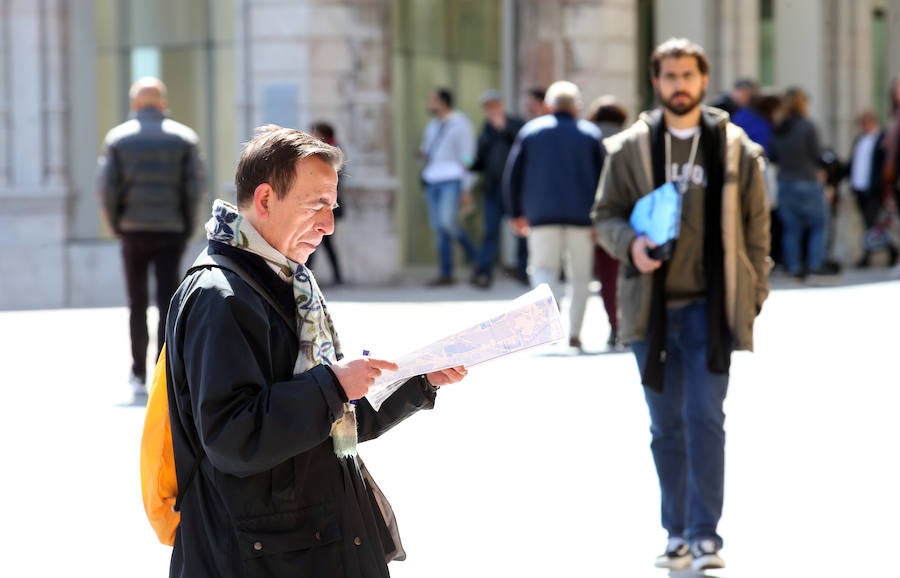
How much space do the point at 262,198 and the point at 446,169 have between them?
13148mm

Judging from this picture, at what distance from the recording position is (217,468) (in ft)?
9.76

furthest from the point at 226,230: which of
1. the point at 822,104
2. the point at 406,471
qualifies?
the point at 822,104

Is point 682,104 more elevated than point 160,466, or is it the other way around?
point 682,104

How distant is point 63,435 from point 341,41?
9028 mm

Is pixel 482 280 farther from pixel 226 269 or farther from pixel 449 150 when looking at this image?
pixel 226 269

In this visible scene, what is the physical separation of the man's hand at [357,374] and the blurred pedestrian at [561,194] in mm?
8368

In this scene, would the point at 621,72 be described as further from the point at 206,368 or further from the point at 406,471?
the point at 206,368

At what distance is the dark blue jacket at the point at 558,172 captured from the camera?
37.4ft

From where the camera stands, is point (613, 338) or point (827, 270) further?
point (827, 270)

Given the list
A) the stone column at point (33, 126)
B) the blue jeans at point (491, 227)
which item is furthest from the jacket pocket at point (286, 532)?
the stone column at point (33, 126)

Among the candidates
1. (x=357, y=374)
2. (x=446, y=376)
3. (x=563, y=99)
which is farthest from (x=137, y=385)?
(x=357, y=374)

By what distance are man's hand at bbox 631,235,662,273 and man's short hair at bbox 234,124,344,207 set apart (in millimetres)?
2878

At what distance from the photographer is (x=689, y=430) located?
5824 millimetres

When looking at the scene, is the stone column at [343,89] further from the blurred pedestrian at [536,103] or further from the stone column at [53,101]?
the blurred pedestrian at [536,103]
